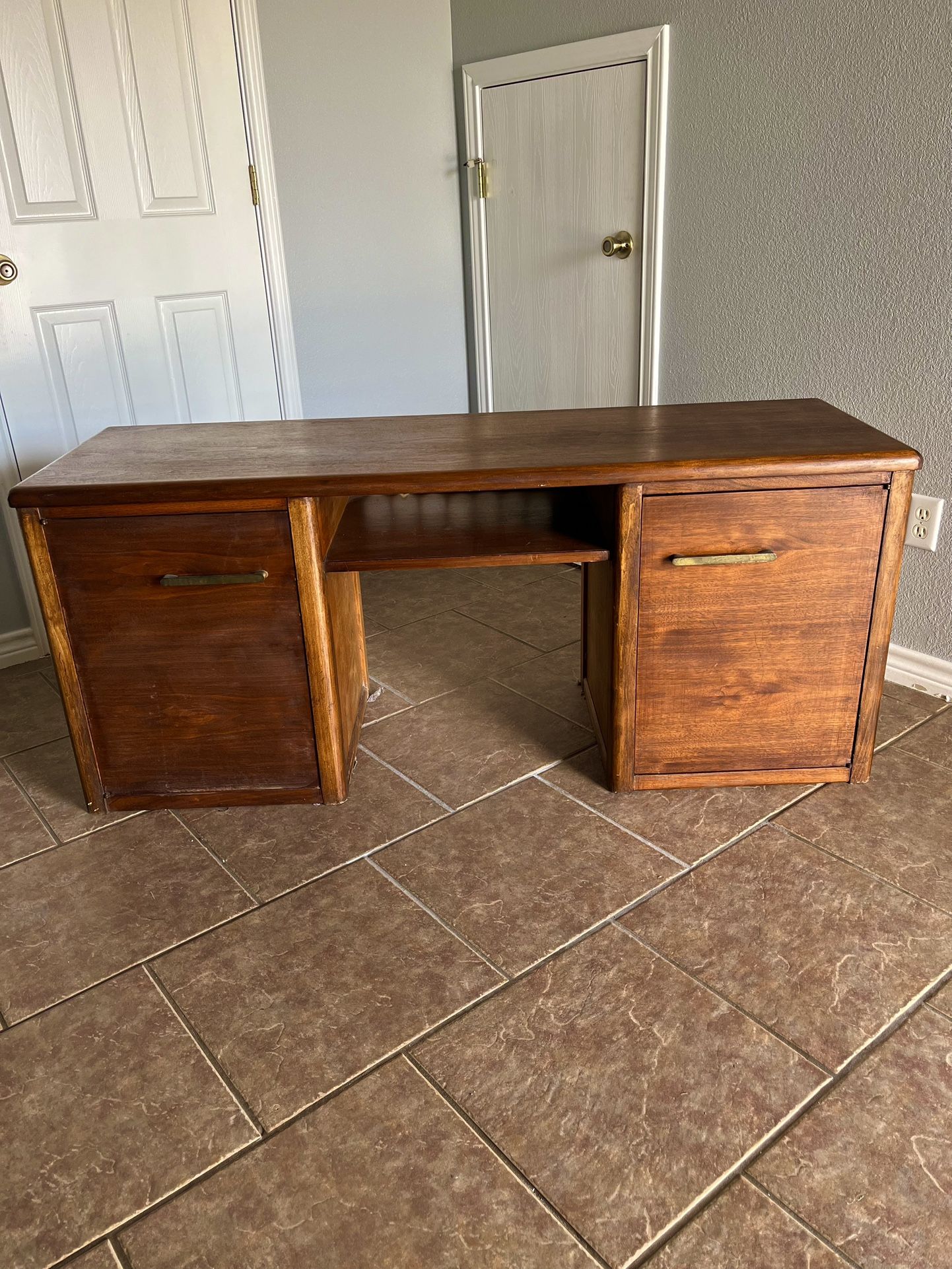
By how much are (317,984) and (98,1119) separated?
1.15 ft

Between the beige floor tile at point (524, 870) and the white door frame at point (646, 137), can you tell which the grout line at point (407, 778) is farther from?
the white door frame at point (646, 137)

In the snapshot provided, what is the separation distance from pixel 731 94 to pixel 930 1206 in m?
2.41

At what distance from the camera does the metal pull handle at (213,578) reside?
1760mm

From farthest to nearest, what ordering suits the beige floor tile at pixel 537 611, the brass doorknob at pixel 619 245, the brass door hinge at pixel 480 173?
the brass door hinge at pixel 480 173 → the brass doorknob at pixel 619 245 → the beige floor tile at pixel 537 611

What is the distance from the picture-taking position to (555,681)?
2430mm

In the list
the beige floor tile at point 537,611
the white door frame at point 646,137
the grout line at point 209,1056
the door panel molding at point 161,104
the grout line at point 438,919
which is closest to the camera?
the grout line at point 209,1056

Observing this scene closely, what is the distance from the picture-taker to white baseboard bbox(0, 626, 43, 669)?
2.70m

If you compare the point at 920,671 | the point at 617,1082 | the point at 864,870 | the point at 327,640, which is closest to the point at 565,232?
the point at 920,671

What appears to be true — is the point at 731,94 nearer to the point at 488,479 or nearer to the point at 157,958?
the point at 488,479

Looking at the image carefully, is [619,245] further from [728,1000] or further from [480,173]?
[728,1000]

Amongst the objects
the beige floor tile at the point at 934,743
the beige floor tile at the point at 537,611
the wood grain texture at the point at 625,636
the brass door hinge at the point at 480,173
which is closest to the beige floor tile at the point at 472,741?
the wood grain texture at the point at 625,636

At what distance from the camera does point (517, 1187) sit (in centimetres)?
117

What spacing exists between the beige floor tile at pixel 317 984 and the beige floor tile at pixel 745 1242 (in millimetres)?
449

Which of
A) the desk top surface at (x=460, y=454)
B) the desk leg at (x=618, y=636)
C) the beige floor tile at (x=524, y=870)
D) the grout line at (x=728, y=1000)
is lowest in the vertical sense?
the beige floor tile at (x=524, y=870)
